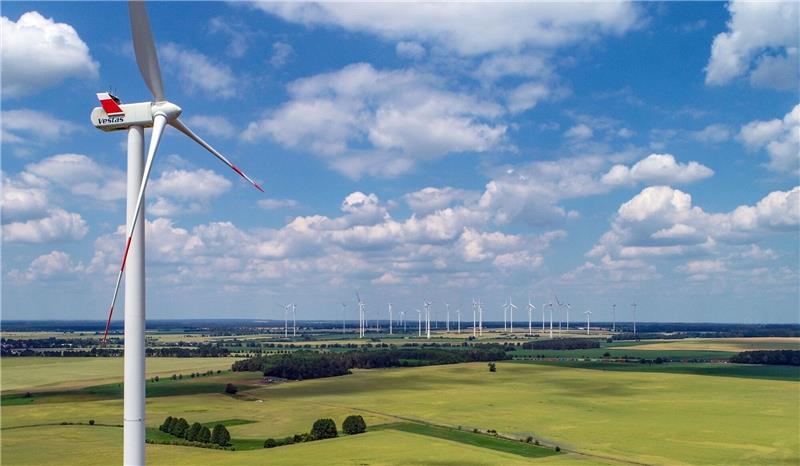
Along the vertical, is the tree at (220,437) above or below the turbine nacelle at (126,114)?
below

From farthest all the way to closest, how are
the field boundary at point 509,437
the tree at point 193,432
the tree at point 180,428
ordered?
the tree at point 180,428
the tree at point 193,432
the field boundary at point 509,437

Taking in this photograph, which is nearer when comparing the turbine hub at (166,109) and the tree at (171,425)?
the turbine hub at (166,109)

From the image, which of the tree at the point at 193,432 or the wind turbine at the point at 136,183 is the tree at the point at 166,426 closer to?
the tree at the point at 193,432

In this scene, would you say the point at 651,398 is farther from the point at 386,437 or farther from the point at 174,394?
the point at 174,394

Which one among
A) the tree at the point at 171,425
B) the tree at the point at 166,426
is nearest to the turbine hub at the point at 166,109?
the tree at the point at 171,425

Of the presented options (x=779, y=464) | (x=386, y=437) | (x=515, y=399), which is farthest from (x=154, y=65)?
(x=515, y=399)

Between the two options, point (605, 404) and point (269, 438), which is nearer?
point (269, 438)

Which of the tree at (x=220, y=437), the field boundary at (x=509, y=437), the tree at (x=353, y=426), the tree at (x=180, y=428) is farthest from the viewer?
the tree at (x=353, y=426)
